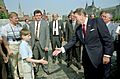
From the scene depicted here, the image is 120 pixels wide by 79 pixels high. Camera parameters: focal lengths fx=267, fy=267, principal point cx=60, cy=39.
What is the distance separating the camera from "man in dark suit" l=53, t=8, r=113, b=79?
201 inches

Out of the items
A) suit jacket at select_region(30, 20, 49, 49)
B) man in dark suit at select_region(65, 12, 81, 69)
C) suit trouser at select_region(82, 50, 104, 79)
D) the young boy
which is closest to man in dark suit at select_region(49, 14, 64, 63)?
man in dark suit at select_region(65, 12, 81, 69)

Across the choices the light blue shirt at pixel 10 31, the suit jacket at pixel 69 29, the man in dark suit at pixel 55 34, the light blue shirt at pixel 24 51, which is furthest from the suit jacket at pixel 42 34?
the man in dark suit at pixel 55 34

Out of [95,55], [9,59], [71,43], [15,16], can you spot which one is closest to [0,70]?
[9,59]

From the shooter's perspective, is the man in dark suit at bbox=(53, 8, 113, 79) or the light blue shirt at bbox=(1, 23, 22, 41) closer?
the man in dark suit at bbox=(53, 8, 113, 79)

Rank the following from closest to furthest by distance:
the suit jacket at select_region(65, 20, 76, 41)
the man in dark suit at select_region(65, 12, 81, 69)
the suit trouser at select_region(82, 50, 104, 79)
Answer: the suit trouser at select_region(82, 50, 104, 79) → the man in dark suit at select_region(65, 12, 81, 69) → the suit jacket at select_region(65, 20, 76, 41)

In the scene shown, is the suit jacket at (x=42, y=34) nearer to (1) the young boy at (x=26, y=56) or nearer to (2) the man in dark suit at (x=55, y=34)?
(1) the young boy at (x=26, y=56)

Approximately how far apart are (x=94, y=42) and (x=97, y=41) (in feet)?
0.21

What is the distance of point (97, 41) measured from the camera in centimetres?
527

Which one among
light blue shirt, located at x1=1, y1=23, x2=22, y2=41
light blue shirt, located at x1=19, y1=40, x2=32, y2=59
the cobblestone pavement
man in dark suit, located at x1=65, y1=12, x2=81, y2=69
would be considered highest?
light blue shirt, located at x1=1, y1=23, x2=22, y2=41

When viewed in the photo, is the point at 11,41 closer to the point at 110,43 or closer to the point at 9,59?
the point at 9,59

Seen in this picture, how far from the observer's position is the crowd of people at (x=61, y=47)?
17.1 feet

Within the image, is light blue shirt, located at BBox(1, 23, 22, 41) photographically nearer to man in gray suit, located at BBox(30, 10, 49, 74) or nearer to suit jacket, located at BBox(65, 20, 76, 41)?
man in gray suit, located at BBox(30, 10, 49, 74)

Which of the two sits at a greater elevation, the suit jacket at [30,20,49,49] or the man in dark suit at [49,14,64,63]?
the suit jacket at [30,20,49,49]

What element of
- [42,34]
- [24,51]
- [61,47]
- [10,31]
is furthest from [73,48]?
[24,51]
